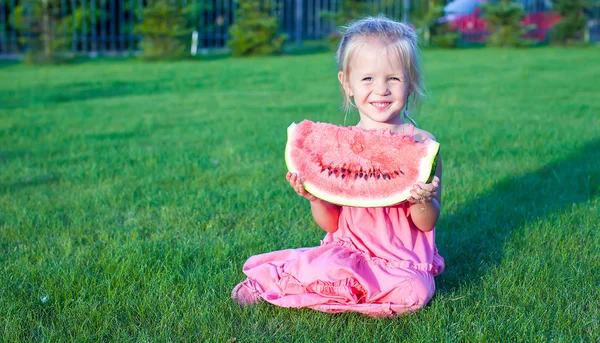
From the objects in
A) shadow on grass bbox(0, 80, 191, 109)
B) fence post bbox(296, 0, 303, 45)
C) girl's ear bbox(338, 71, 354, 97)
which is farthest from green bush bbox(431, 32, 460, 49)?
girl's ear bbox(338, 71, 354, 97)

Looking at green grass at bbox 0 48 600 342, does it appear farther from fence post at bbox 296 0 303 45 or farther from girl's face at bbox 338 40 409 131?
fence post at bbox 296 0 303 45

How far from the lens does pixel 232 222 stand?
165 inches

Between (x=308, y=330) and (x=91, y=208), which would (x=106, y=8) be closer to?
(x=91, y=208)

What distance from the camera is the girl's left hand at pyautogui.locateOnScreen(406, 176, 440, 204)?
2.79 m

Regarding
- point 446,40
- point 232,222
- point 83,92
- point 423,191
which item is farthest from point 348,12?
point 423,191

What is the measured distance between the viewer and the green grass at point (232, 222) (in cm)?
276

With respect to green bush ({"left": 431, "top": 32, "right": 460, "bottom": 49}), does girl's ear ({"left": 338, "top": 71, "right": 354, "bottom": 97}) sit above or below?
below

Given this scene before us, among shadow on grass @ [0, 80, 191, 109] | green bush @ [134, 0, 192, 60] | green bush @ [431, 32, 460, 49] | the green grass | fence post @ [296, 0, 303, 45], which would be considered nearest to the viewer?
the green grass

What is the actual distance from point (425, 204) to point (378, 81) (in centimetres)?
59

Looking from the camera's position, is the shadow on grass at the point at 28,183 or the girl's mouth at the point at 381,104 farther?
the shadow on grass at the point at 28,183

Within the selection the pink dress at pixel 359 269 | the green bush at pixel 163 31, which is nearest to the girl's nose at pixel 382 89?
the pink dress at pixel 359 269

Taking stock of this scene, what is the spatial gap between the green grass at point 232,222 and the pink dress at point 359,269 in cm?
7

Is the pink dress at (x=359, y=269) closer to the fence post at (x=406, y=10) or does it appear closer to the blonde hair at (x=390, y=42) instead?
the blonde hair at (x=390, y=42)

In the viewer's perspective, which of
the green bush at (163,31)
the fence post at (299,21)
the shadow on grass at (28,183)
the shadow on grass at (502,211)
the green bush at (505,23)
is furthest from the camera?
the fence post at (299,21)
